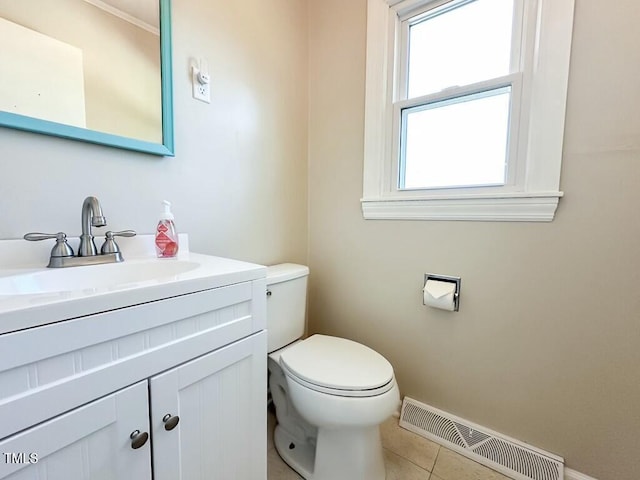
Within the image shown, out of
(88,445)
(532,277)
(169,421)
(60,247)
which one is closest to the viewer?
(88,445)

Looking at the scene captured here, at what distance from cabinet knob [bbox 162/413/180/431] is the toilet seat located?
0.44 metres

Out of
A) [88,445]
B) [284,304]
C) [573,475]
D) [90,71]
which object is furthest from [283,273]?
[573,475]

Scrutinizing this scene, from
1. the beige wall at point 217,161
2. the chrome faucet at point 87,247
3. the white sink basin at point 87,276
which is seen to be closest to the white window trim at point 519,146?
the beige wall at point 217,161

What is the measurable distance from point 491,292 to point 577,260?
286 millimetres

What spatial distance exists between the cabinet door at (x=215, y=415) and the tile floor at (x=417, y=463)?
338mm

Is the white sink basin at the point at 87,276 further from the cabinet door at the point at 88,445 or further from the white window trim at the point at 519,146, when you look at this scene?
the white window trim at the point at 519,146

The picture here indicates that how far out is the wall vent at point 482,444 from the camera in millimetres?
1004

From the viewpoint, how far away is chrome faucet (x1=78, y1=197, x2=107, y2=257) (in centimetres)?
76

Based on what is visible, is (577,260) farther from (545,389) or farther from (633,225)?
(545,389)

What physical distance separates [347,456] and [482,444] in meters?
0.58

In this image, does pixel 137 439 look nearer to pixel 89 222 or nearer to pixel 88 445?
pixel 88 445

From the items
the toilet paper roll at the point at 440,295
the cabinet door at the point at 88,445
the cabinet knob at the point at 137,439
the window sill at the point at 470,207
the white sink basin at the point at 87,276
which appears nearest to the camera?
the cabinet door at the point at 88,445

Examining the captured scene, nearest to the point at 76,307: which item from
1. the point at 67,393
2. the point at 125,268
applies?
the point at 67,393

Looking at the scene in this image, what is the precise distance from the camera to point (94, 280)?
0.76 metres
